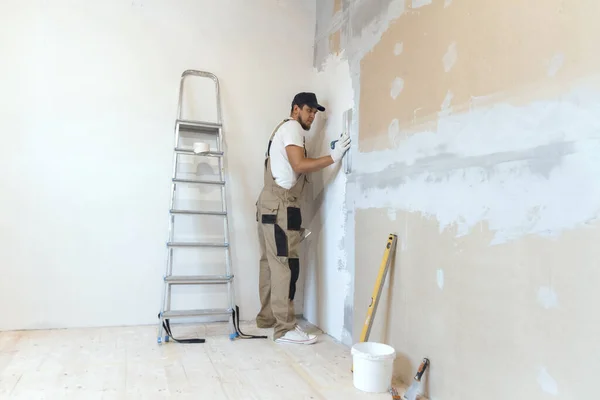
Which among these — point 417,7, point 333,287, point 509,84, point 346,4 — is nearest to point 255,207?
point 333,287

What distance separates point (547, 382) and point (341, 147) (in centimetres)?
182

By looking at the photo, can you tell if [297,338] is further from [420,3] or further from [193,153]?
[420,3]

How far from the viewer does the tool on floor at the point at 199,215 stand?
3.02 meters

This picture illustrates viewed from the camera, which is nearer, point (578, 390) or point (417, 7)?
point (578, 390)

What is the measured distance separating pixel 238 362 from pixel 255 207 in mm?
1368

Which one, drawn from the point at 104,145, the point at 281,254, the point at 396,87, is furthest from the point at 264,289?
the point at 396,87

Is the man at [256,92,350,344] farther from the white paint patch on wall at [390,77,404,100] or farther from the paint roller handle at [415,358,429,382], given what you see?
the paint roller handle at [415,358,429,382]

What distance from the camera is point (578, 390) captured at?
4.47 ft

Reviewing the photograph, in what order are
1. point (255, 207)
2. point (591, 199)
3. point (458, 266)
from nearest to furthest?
point (591, 199)
point (458, 266)
point (255, 207)

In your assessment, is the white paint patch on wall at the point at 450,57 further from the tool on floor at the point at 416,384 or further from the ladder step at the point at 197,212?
the ladder step at the point at 197,212

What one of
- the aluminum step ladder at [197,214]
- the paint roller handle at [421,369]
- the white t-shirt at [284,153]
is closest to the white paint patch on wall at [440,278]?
the paint roller handle at [421,369]

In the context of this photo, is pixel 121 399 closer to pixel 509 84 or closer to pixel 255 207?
pixel 255 207

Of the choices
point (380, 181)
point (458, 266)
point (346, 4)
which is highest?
point (346, 4)

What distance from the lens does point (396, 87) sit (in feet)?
7.75
